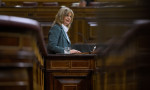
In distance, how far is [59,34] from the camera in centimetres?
474

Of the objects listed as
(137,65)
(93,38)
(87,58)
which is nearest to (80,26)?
(93,38)

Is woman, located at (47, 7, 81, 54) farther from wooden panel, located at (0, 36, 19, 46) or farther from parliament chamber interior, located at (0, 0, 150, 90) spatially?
wooden panel, located at (0, 36, 19, 46)

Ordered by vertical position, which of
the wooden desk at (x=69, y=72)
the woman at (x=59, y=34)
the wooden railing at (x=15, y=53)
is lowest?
the wooden desk at (x=69, y=72)

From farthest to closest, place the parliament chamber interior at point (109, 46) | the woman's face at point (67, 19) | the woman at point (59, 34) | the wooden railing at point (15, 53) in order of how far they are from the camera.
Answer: the woman's face at point (67, 19) → the woman at point (59, 34) → the wooden railing at point (15, 53) → the parliament chamber interior at point (109, 46)

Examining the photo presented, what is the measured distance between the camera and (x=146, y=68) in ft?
4.86

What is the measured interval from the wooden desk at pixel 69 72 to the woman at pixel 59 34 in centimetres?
29

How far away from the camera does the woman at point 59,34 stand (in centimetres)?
463

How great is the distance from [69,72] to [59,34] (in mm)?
646

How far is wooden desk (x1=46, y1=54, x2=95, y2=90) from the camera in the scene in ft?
14.1

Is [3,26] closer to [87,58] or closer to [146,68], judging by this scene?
[146,68]

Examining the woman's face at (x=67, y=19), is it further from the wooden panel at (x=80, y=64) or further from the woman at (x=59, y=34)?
the wooden panel at (x=80, y=64)

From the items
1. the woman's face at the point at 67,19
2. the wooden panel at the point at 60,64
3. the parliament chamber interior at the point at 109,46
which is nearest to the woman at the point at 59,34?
the woman's face at the point at 67,19

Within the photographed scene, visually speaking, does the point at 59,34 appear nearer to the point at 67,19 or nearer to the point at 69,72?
the point at 67,19

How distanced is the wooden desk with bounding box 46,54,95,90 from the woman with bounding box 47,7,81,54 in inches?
11.3
